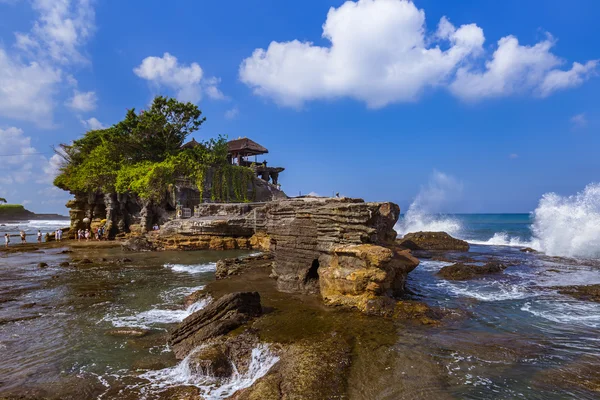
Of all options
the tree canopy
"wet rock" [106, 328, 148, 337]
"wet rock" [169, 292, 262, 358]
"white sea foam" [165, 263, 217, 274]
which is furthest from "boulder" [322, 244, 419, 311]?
the tree canopy

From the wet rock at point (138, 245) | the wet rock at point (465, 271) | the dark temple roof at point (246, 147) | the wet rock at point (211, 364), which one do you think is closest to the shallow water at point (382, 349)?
the wet rock at point (211, 364)

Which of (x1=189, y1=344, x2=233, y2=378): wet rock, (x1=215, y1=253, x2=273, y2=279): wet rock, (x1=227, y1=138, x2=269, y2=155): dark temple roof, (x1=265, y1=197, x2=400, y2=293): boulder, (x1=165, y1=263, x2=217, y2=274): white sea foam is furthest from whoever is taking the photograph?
(x1=227, y1=138, x2=269, y2=155): dark temple roof

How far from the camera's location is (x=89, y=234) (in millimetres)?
33062

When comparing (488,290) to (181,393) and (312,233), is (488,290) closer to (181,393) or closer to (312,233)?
(312,233)

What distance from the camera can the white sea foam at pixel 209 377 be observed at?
5.52m

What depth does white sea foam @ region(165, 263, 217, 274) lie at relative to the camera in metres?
16.4

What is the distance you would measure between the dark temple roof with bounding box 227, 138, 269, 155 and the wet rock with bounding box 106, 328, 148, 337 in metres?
35.7

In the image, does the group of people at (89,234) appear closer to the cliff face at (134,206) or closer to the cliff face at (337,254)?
the cliff face at (134,206)

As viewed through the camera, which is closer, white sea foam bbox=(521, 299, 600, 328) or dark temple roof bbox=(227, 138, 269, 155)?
white sea foam bbox=(521, 299, 600, 328)

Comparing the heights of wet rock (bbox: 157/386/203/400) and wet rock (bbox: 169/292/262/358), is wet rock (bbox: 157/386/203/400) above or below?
below

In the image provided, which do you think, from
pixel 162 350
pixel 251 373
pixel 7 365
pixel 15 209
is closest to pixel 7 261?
pixel 7 365

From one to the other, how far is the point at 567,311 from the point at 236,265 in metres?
11.9

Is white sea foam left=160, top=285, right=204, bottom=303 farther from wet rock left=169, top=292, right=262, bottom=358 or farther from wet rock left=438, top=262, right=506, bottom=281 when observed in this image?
wet rock left=438, top=262, right=506, bottom=281

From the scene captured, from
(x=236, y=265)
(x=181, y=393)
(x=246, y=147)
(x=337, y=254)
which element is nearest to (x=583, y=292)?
(x=337, y=254)
